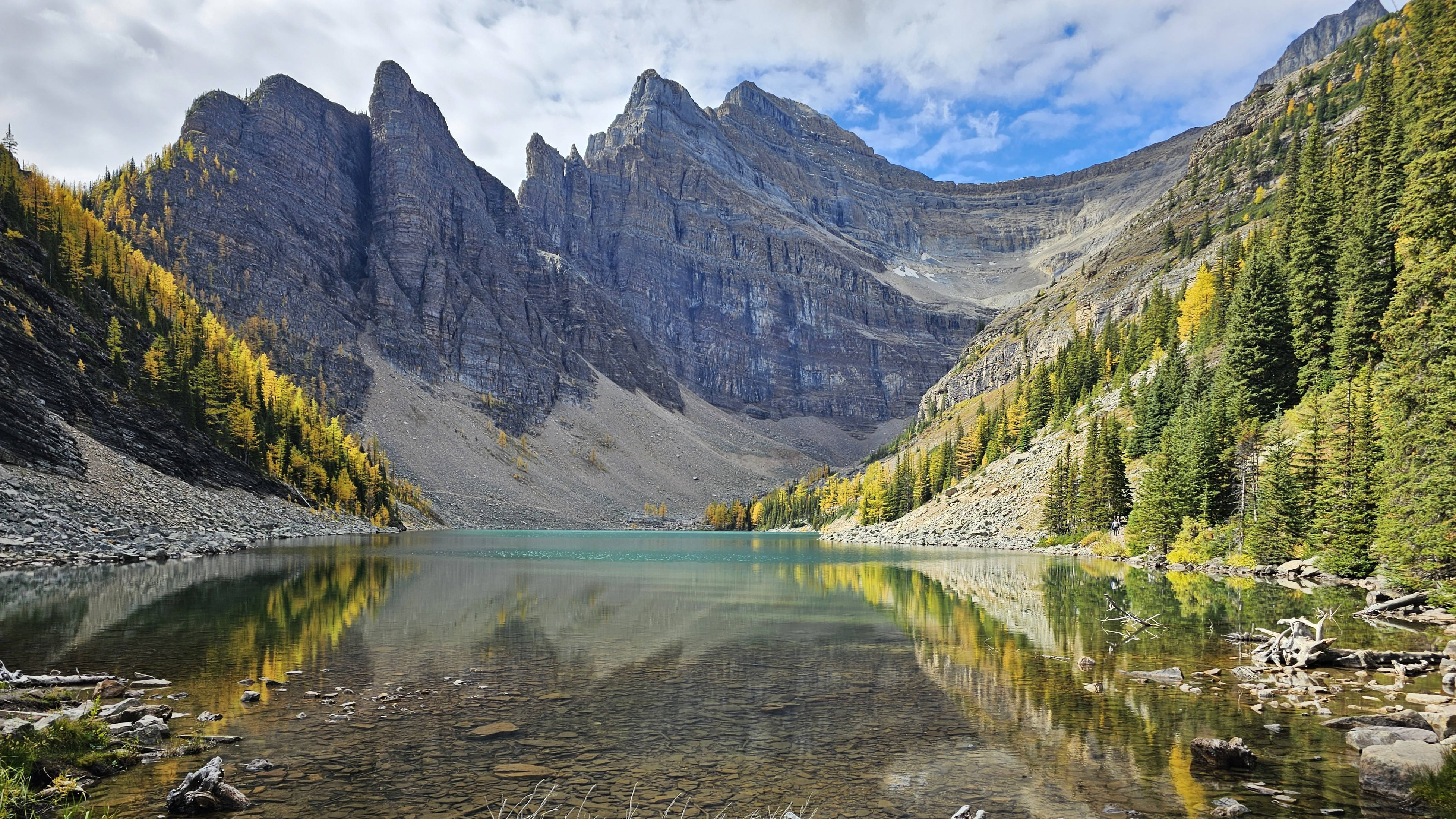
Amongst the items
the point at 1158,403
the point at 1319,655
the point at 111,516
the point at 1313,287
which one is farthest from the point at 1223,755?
the point at 1158,403

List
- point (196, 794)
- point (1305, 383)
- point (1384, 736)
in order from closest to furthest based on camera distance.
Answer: point (196, 794)
point (1384, 736)
point (1305, 383)

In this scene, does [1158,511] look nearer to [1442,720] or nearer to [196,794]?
[1442,720]

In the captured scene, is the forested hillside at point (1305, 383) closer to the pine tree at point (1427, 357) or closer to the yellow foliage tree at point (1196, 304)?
the pine tree at point (1427, 357)

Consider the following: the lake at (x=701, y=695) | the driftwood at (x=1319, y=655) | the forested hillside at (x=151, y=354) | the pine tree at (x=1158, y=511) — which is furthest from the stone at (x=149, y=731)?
the pine tree at (x=1158, y=511)

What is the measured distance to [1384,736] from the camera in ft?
39.6

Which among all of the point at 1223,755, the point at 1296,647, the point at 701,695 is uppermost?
the point at 1296,647

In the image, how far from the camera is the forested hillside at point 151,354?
6900cm

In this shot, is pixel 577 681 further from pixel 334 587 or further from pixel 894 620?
pixel 334 587

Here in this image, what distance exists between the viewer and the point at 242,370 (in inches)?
4242

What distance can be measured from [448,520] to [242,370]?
6734 centimetres

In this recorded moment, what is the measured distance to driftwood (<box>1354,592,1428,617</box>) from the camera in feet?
81.6

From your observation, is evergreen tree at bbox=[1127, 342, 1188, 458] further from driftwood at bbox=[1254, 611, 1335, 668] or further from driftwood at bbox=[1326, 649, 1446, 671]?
driftwood at bbox=[1326, 649, 1446, 671]

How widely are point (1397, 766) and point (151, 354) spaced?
10285 centimetres

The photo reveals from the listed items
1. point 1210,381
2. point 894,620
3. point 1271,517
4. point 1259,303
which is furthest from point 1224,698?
point 1210,381
